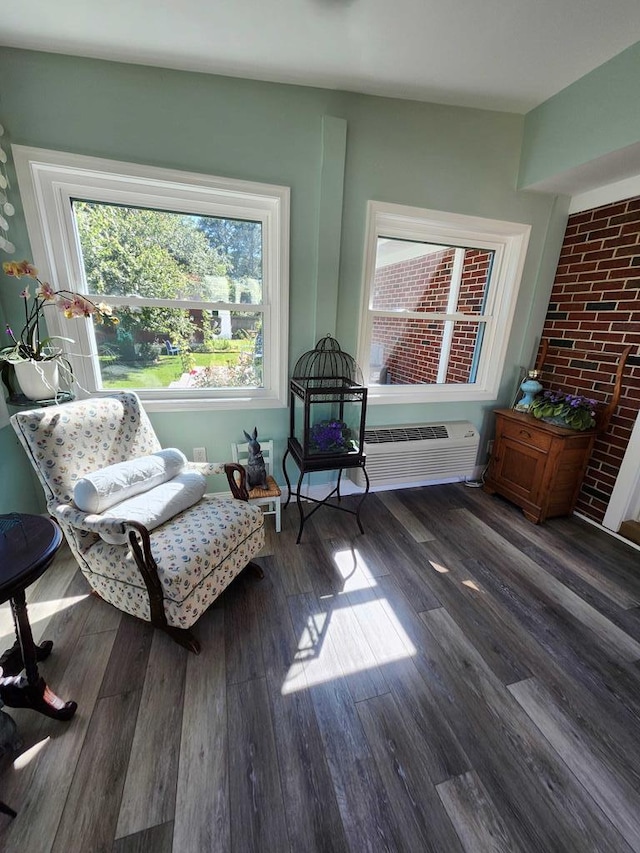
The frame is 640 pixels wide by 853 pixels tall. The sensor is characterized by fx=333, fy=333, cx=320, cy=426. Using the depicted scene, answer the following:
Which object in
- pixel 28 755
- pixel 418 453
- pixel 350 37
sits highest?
pixel 350 37

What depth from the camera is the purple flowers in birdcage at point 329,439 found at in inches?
81.9

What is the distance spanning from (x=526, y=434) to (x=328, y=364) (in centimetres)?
154

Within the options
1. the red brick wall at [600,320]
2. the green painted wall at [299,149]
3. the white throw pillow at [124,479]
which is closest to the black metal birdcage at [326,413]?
the green painted wall at [299,149]

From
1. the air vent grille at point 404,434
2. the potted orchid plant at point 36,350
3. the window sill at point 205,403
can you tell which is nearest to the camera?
the potted orchid plant at point 36,350

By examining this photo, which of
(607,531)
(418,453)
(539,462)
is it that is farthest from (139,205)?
(607,531)

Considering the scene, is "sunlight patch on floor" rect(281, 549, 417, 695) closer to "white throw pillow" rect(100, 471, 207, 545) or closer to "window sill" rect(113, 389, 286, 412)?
"white throw pillow" rect(100, 471, 207, 545)

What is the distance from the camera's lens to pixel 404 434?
2590 millimetres

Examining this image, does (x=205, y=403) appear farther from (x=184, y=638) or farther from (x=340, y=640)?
(x=340, y=640)

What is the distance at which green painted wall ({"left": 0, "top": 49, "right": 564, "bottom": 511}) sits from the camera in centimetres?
169

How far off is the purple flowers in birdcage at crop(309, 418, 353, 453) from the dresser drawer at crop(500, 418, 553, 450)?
133 cm

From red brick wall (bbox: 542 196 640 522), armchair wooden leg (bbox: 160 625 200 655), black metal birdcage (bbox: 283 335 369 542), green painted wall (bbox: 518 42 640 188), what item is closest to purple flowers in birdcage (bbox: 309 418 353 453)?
black metal birdcage (bbox: 283 335 369 542)

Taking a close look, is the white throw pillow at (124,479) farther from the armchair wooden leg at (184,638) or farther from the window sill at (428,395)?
the window sill at (428,395)

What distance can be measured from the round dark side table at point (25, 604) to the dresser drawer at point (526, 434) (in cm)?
270

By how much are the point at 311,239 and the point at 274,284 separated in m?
0.37
